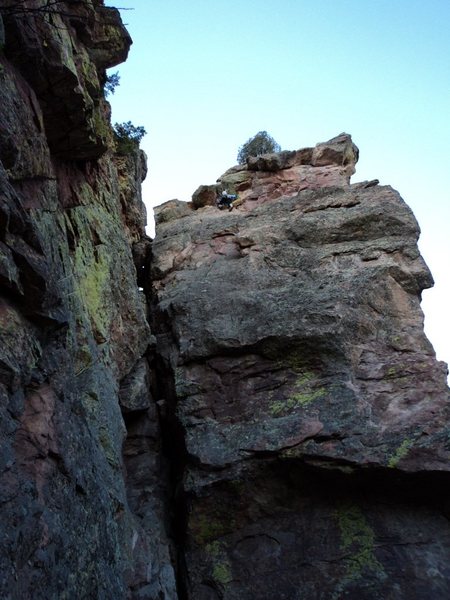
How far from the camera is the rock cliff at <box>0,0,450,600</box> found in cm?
767

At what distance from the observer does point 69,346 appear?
9797mm

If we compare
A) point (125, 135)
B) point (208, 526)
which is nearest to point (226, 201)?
point (125, 135)

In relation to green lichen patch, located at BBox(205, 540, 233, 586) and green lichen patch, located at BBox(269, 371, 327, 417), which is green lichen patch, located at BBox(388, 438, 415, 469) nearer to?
green lichen patch, located at BBox(269, 371, 327, 417)

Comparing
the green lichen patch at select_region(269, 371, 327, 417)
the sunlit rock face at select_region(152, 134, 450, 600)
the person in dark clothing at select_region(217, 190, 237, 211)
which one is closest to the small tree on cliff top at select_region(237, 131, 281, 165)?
the person in dark clothing at select_region(217, 190, 237, 211)

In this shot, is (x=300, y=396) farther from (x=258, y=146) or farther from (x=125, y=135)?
(x=258, y=146)

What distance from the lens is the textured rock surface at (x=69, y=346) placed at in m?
6.93

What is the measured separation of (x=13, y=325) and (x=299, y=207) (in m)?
14.5

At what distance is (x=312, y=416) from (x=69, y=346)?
6.22m

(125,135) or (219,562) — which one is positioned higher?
(125,135)

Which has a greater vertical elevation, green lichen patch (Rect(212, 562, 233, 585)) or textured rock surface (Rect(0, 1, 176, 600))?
textured rock surface (Rect(0, 1, 176, 600))

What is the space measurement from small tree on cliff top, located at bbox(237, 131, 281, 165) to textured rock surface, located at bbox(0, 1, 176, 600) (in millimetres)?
21881

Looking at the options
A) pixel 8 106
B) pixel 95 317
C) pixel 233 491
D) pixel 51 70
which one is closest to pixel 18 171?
pixel 8 106

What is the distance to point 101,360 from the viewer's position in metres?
11.8

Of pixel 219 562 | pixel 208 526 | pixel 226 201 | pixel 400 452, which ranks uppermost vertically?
pixel 226 201
